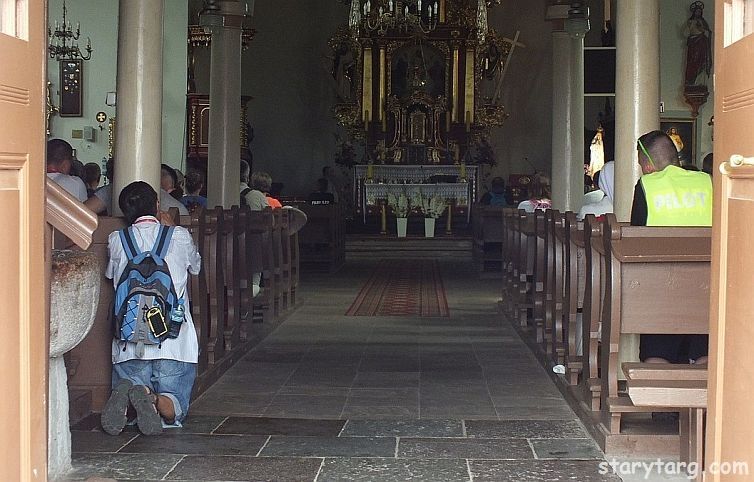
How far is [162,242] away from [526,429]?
85.9 inches

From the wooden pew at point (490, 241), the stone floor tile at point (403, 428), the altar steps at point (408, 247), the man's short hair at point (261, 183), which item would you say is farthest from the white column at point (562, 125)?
the stone floor tile at point (403, 428)

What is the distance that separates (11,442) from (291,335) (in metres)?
7.04

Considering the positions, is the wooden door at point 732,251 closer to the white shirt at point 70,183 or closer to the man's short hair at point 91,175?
the white shirt at point 70,183

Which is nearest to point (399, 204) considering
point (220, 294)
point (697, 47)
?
point (697, 47)

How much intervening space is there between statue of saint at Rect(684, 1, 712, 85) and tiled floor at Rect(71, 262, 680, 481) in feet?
35.9

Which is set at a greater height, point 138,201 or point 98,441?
point 138,201

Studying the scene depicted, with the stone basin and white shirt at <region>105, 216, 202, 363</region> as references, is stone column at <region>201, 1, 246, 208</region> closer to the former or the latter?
Result: white shirt at <region>105, 216, 202, 363</region>

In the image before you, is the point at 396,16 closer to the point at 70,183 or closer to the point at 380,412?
the point at 70,183

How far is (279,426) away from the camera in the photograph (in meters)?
6.11

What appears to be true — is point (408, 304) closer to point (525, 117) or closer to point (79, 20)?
point (79, 20)

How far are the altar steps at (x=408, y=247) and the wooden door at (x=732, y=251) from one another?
52.5 feet

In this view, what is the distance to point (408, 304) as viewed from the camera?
1250cm

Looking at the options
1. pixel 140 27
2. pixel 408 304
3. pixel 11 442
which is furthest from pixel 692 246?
pixel 408 304

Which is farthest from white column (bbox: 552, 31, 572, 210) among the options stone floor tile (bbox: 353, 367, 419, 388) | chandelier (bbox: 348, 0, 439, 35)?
chandelier (bbox: 348, 0, 439, 35)
